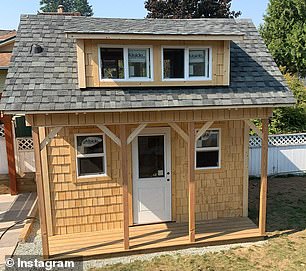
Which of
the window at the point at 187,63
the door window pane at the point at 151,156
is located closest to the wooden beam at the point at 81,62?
the window at the point at 187,63

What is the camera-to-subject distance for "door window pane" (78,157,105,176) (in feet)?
23.4

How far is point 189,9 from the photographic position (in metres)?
27.9

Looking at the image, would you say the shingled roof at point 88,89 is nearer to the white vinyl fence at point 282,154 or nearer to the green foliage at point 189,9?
the white vinyl fence at point 282,154

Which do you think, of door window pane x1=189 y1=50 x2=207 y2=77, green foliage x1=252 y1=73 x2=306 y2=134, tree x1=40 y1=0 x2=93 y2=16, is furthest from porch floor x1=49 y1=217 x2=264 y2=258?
tree x1=40 y1=0 x2=93 y2=16

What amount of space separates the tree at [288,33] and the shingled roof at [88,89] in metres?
19.4

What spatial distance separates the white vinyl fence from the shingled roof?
16.3ft

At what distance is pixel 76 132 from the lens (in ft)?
22.8

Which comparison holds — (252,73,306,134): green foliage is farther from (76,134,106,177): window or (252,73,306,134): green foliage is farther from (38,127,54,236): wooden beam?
(38,127,54,236): wooden beam

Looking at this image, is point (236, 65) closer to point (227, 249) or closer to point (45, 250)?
point (227, 249)

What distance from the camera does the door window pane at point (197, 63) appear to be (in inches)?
266

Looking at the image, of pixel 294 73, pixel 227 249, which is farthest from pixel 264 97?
pixel 294 73

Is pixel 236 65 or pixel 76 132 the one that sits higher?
pixel 236 65

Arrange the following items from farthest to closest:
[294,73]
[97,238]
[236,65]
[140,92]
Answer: [294,73], [236,65], [97,238], [140,92]

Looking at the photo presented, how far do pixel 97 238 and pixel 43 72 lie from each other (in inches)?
150
